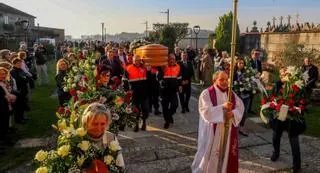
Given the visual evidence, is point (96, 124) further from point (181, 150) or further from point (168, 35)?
point (168, 35)

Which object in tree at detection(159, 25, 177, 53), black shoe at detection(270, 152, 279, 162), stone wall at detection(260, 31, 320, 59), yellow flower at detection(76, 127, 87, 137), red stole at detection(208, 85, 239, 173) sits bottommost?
black shoe at detection(270, 152, 279, 162)

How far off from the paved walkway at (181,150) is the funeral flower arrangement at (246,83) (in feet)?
3.69

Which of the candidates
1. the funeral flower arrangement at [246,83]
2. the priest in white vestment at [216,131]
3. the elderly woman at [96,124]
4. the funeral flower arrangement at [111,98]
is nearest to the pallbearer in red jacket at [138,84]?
the funeral flower arrangement at [111,98]

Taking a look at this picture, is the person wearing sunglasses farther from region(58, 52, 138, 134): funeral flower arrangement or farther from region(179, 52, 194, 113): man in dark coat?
region(179, 52, 194, 113): man in dark coat

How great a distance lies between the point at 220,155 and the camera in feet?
20.2

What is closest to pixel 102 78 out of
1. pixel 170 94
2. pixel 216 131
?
pixel 216 131

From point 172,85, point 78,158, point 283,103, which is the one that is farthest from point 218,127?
point 172,85

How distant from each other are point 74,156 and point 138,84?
6159mm

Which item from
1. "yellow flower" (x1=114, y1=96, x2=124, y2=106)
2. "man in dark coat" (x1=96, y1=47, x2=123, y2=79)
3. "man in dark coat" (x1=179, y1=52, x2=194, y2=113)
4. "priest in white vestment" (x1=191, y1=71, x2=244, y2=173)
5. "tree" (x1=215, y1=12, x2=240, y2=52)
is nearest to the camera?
"priest in white vestment" (x1=191, y1=71, x2=244, y2=173)

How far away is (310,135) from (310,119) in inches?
75.0

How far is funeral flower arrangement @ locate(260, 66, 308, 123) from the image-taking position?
687 cm

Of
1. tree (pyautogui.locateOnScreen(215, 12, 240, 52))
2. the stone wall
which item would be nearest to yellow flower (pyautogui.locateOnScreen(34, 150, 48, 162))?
the stone wall

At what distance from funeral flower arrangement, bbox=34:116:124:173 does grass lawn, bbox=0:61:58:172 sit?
399cm

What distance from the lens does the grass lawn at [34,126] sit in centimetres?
767
